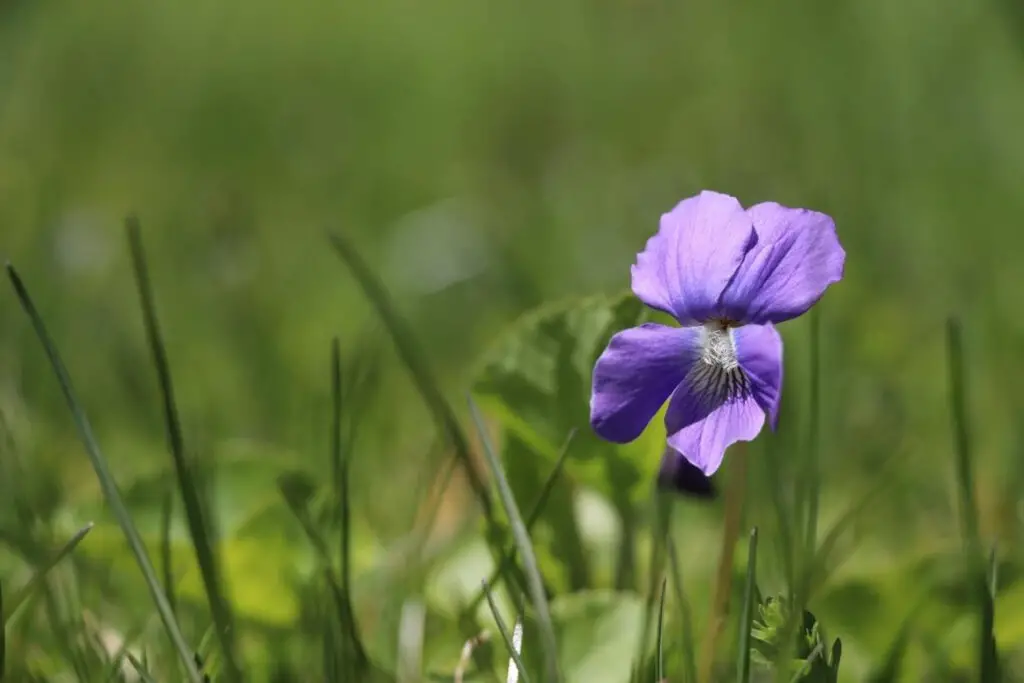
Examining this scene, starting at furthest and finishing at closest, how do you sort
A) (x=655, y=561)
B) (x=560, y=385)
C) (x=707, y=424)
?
(x=560, y=385), (x=655, y=561), (x=707, y=424)

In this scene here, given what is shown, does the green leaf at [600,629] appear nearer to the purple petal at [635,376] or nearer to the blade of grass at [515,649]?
the blade of grass at [515,649]

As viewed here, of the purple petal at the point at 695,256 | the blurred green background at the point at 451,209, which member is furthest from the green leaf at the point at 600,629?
the purple petal at the point at 695,256

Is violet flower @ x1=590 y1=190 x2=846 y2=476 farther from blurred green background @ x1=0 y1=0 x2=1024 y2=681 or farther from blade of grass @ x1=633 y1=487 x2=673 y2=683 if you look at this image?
blurred green background @ x1=0 y1=0 x2=1024 y2=681

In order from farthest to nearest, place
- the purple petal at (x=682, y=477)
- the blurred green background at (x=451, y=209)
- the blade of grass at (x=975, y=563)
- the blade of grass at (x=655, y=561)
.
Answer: the blurred green background at (x=451, y=209), the purple petal at (x=682, y=477), the blade of grass at (x=655, y=561), the blade of grass at (x=975, y=563)

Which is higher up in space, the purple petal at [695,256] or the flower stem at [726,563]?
the purple petal at [695,256]

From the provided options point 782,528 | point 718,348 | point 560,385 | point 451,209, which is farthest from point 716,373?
point 451,209

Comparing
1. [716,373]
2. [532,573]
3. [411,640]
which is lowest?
[411,640]

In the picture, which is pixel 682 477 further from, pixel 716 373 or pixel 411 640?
pixel 411 640

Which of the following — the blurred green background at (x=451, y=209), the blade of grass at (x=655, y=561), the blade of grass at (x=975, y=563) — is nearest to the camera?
the blade of grass at (x=975, y=563)
